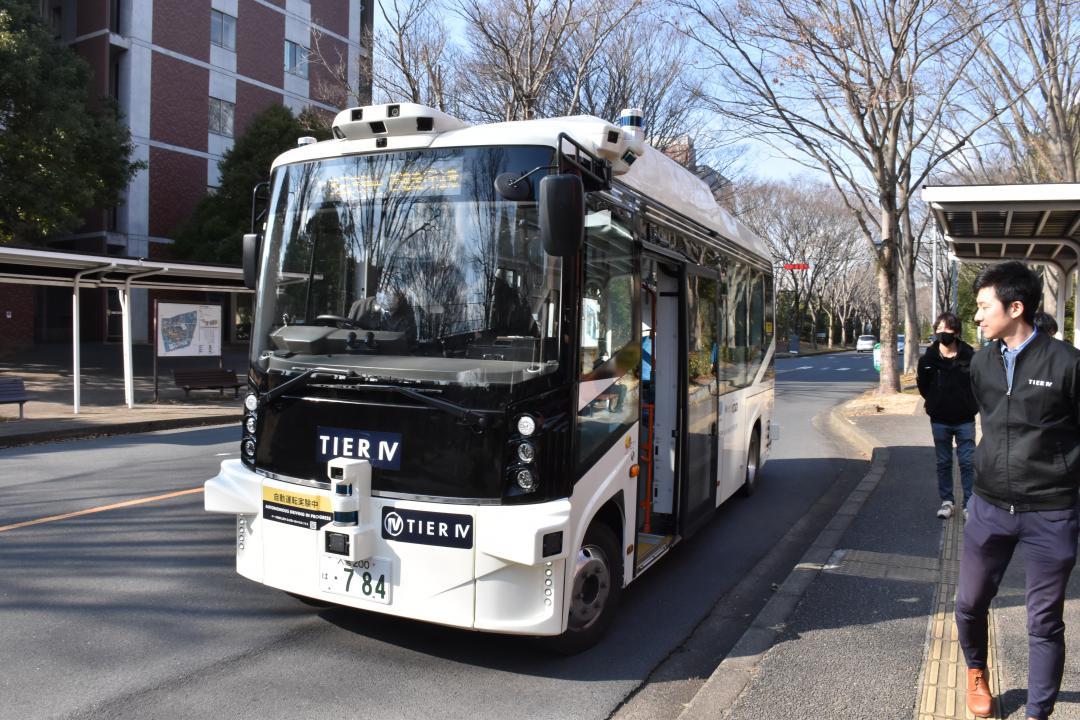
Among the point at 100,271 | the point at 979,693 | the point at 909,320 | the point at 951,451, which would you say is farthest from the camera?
the point at 909,320

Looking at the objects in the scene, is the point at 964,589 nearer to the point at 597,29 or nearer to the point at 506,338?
the point at 506,338

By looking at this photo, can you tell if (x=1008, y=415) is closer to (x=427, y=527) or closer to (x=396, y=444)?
(x=427, y=527)

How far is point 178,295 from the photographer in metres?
34.8

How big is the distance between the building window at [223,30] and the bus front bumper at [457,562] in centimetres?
3737

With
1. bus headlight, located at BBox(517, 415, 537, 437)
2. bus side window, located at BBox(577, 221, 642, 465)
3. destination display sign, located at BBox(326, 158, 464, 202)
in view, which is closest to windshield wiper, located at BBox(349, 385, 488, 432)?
bus headlight, located at BBox(517, 415, 537, 437)

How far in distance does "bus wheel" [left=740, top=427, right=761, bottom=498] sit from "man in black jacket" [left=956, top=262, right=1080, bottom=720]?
16.8 ft

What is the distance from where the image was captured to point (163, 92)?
3416cm

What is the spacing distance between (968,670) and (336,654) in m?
3.05

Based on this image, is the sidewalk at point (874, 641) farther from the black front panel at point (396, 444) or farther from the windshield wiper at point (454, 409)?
the windshield wiper at point (454, 409)

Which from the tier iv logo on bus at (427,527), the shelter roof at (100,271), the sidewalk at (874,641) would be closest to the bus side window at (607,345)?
the tier iv logo on bus at (427,527)

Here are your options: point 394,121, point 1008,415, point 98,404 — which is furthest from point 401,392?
point 98,404

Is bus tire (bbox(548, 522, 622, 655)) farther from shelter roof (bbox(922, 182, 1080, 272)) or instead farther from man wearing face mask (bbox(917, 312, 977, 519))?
shelter roof (bbox(922, 182, 1080, 272))

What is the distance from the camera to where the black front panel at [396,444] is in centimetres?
386

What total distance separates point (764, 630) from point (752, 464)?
14.9 ft
